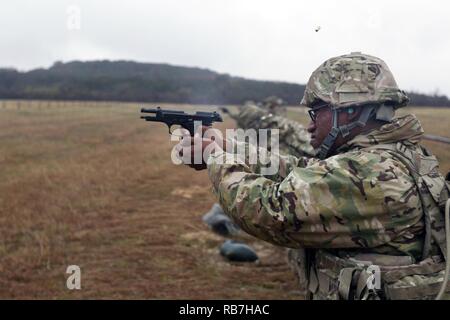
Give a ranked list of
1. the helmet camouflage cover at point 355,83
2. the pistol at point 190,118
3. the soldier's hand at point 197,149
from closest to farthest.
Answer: the helmet camouflage cover at point 355,83 < the soldier's hand at point 197,149 < the pistol at point 190,118

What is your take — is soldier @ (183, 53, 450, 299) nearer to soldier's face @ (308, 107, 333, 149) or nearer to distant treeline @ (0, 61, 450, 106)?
soldier's face @ (308, 107, 333, 149)

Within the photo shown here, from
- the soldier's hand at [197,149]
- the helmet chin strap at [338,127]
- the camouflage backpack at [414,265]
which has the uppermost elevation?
the helmet chin strap at [338,127]

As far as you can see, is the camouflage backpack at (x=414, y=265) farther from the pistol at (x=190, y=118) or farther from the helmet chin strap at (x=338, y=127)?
the pistol at (x=190, y=118)

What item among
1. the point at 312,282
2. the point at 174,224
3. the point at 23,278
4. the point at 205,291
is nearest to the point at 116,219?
the point at 174,224

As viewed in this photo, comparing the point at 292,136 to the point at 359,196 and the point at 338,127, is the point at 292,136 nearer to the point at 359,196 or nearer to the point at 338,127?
the point at 338,127

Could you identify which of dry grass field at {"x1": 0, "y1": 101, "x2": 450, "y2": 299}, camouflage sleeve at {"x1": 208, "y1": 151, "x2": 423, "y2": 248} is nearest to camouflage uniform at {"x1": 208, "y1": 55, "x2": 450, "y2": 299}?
camouflage sleeve at {"x1": 208, "y1": 151, "x2": 423, "y2": 248}

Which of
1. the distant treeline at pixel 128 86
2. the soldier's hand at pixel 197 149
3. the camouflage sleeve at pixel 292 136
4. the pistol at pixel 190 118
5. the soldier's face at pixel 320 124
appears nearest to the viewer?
the soldier's face at pixel 320 124

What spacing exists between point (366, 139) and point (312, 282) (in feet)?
3.24

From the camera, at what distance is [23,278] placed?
24.3 ft

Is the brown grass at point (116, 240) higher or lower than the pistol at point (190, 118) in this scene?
lower

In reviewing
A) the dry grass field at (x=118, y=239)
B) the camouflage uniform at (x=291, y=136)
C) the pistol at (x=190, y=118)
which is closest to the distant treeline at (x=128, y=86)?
the dry grass field at (x=118, y=239)

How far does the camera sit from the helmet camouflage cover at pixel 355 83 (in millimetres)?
2918

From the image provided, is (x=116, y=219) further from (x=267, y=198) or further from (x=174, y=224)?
(x=267, y=198)
